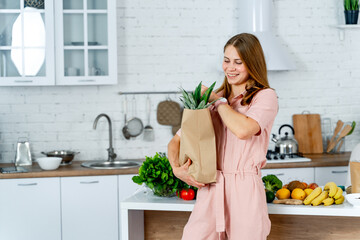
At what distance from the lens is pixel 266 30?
4895mm

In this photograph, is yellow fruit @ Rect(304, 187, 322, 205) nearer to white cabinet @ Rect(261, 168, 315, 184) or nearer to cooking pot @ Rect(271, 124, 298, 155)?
white cabinet @ Rect(261, 168, 315, 184)

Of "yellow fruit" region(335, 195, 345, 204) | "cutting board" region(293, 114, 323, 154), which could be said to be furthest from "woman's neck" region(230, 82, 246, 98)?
"cutting board" region(293, 114, 323, 154)

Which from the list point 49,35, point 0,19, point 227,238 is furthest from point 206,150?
point 0,19

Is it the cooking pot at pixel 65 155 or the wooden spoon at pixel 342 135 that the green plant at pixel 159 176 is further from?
the wooden spoon at pixel 342 135

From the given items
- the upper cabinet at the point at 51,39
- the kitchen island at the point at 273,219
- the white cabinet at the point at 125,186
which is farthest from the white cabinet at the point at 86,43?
the kitchen island at the point at 273,219

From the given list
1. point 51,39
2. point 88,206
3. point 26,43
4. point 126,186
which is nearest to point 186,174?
point 126,186

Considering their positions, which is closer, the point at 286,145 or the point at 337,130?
the point at 286,145

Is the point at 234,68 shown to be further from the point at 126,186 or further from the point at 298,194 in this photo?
the point at 126,186

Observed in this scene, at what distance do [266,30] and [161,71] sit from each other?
1052 mm

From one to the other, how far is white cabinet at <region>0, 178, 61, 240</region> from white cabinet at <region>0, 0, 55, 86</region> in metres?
0.88

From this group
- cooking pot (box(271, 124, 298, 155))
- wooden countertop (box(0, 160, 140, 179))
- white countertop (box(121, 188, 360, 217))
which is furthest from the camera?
cooking pot (box(271, 124, 298, 155))

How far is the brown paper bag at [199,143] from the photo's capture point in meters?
2.45

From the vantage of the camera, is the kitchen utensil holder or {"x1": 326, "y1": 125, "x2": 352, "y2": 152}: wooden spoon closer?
the kitchen utensil holder

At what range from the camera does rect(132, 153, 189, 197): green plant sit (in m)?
2.88
